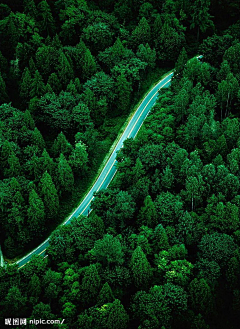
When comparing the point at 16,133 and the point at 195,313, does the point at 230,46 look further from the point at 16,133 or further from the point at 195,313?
the point at 195,313

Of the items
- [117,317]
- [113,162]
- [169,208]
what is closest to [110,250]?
[117,317]

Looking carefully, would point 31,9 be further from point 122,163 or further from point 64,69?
point 122,163

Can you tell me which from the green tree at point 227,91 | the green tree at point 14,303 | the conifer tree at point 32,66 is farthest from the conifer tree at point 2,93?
the green tree at point 14,303

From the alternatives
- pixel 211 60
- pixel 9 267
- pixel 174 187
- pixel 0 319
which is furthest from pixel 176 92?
pixel 0 319

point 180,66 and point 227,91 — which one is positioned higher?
point 180,66

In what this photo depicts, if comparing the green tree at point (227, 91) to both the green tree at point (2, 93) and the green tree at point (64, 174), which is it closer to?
the green tree at point (64, 174)

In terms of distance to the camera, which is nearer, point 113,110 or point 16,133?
point 16,133

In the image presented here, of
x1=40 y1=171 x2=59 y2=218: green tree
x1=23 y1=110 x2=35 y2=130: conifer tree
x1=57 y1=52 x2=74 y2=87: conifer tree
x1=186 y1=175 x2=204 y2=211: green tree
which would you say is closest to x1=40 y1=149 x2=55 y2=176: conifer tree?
x1=40 y1=171 x2=59 y2=218: green tree
